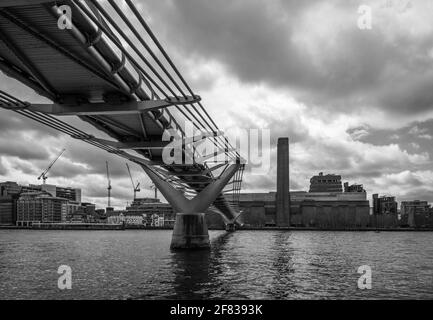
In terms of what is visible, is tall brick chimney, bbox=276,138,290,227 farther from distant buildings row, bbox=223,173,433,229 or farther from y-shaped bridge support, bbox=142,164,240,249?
y-shaped bridge support, bbox=142,164,240,249

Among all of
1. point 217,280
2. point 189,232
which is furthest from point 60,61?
point 189,232

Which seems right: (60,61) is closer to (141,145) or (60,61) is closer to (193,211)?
(141,145)

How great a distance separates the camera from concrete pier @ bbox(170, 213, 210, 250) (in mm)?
47344

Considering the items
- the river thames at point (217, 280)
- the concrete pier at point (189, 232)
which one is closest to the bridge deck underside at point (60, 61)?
the river thames at point (217, 280)

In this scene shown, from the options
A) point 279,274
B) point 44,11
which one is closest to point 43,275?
point 279,274

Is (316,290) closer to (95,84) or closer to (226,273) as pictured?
(226,273)

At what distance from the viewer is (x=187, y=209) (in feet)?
152

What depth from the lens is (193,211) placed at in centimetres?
4666

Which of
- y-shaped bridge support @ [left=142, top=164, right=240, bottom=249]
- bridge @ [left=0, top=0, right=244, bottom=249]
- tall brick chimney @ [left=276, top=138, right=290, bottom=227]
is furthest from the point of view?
tall brick chimney @ [left=276, top=138, right=290, bottom=227]

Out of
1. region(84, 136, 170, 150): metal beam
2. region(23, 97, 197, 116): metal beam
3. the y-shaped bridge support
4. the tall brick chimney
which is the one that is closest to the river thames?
the y-shaped bridge support

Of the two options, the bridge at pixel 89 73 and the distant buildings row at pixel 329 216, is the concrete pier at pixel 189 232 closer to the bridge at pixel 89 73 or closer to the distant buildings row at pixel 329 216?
the bridge at pixel 89 73

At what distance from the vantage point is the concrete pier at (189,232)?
1864 inches
